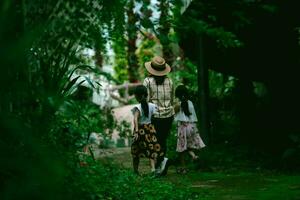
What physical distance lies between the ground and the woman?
707 millimetres

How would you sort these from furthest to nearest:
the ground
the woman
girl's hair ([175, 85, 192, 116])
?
girl's hair ([175, 85, 192, 116]), the woman, the ground

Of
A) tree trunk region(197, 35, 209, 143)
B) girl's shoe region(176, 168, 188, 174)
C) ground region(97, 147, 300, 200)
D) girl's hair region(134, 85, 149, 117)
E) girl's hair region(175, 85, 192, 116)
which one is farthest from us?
tree trunk region(197, 35, 209, 143)

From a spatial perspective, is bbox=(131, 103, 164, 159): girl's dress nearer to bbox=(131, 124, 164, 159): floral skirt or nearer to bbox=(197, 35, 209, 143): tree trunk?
bbox=(131, 124, 164, 159): floral skirt

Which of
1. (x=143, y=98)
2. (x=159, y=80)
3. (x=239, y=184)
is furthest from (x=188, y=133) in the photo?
(x=239, y=184)

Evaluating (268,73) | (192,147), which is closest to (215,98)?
(268,73)

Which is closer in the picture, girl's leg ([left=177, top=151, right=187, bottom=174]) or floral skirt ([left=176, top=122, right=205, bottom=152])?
girl's leg ([left=177, top=151, right=187, bottom=174])

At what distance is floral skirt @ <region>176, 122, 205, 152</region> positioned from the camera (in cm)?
1066

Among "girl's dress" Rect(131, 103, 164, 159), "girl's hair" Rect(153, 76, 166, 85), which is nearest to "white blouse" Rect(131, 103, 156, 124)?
"girl's dress" Rect(131, 103, 164, 159)

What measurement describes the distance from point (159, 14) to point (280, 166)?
238 inches

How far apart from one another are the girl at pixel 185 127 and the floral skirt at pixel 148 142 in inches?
37.5

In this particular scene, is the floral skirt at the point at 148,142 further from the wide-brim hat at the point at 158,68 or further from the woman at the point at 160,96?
the wide-brim hat at the point at 158,68

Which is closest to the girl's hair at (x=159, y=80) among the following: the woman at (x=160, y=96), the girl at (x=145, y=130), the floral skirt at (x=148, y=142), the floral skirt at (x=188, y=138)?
the woman at (x=160, y=96)

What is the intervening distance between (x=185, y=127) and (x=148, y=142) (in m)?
1.23

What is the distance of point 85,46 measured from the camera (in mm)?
5734
